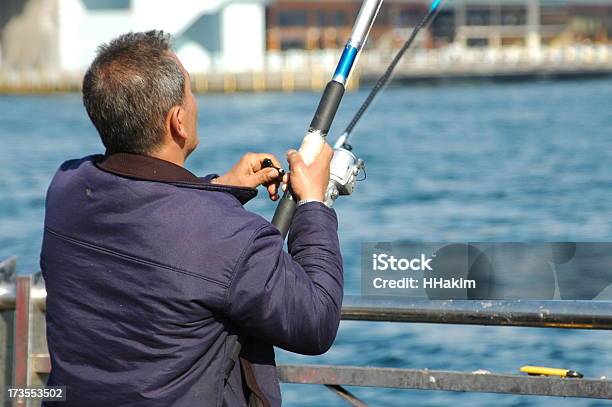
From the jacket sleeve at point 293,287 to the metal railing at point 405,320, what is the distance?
76 centimetres

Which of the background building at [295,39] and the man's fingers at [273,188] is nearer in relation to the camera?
the man's fingers at [273,188]

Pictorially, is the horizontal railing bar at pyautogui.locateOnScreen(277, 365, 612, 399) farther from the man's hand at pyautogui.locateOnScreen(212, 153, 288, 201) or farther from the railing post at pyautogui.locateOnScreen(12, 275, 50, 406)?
the man's hand at pyautogui.locateOnScreen(212, 153, 288, 201)

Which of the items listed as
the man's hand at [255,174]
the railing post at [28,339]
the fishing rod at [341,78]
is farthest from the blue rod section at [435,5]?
the railing post at [28,339]

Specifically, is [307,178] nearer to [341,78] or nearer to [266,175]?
[266,175]

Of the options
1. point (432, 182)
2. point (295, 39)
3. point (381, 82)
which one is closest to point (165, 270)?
point (381, 82)

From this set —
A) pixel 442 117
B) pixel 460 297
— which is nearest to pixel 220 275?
pixel 460 297

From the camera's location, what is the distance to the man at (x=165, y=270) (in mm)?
2084

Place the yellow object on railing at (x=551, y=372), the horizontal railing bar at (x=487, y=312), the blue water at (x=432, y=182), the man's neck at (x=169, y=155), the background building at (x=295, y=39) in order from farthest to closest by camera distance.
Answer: the background building at (x=295, y=39) < the blue water at (x=432, y=182) < the yellow object on railing at (x=551, y=372) < the horizontal railing bar at (x=487, y=312) < the man's neck at (x=169, y=155)

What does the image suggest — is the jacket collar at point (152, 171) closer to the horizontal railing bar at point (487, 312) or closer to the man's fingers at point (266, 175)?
the man's fingers at point (266, 175)

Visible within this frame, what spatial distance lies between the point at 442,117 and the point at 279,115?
6014 mm

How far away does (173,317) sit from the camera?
210cm

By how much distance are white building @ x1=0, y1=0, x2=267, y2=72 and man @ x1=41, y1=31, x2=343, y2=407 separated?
51966 millimetres

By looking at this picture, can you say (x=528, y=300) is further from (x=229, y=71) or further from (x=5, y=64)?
(x=5, y=64)

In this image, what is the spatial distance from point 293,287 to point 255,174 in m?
0.40
